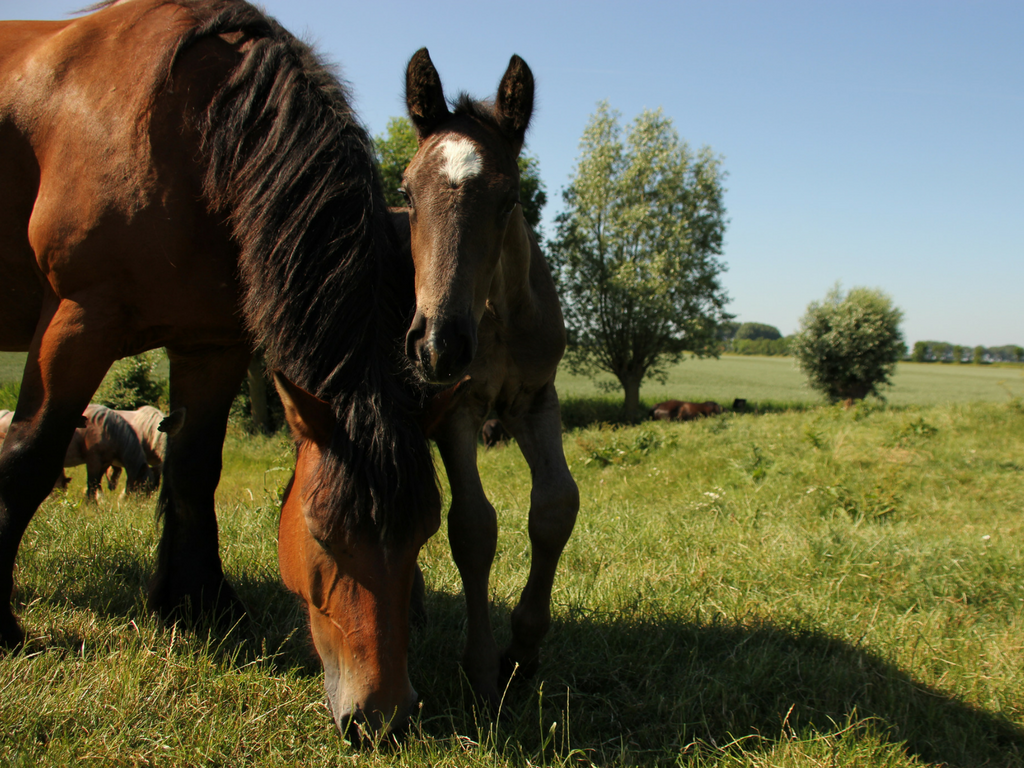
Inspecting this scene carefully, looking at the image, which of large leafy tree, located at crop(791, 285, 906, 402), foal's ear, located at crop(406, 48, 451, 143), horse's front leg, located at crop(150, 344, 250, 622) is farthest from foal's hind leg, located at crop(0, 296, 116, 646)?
large leafy tree, located at crop(791, 285, 906, 402)

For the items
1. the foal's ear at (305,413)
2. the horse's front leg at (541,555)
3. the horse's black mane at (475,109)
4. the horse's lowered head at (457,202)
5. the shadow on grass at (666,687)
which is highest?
the horse's black mane at (475,109)

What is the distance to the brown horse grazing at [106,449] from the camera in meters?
8.80

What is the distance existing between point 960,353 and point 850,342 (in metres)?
63.4

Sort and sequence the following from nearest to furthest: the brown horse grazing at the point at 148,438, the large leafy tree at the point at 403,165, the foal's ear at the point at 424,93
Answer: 1. the foal's ear at the point at 424,93
2. the brown horse grazing at the point at 148,438
3. the large leafy tree at the point at 403,165

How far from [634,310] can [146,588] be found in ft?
69.2

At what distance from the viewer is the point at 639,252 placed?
23.5 meters

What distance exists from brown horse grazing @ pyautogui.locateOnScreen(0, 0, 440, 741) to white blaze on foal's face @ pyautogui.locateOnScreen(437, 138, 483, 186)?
386mm

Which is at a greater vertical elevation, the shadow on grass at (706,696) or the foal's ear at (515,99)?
the foal's ear at (515,99)

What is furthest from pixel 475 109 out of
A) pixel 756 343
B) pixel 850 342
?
pixel 756 343

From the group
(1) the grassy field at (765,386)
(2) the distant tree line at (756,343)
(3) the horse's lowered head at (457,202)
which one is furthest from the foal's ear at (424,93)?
(2) the distant tree line at (756,343)

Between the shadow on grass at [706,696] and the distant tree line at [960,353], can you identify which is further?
the distant tree line at [960,353]

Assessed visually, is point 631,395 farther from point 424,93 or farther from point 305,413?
point 305,413

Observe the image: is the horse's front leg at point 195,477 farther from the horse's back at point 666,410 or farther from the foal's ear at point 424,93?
the horse's back at point 666,410

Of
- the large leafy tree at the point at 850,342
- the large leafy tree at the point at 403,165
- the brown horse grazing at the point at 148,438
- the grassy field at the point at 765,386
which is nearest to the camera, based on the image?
the brown horse grazing at the point at 148,438
